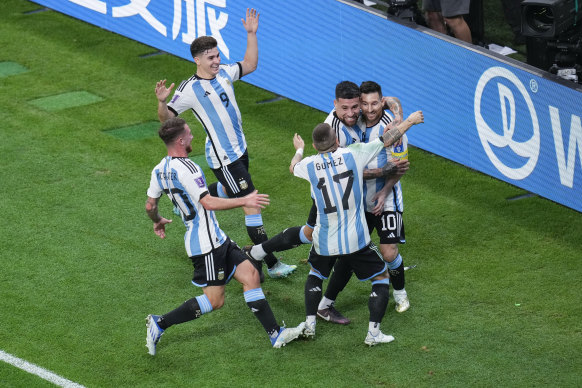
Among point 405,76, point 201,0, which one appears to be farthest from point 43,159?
point 405,76

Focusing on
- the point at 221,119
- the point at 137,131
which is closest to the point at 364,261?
the point at 221,119

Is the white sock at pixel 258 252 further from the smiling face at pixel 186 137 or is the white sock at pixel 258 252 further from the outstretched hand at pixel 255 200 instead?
the outstretched hand at pixel 255 200

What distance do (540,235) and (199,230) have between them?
3.93m

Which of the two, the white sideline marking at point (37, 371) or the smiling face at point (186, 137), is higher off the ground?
the smiling face at point (186, 137)

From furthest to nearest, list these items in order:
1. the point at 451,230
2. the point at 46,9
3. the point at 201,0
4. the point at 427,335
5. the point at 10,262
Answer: the point at 46,9
the point at 201,0
the point at 451,230
the point at 10,262
the point at 427,335

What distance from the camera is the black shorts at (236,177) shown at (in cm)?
916

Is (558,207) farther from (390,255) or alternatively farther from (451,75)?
(390,255)

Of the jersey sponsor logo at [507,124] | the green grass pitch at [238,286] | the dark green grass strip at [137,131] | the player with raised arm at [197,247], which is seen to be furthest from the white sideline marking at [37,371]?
the jersey sponsor logo at [507,124]

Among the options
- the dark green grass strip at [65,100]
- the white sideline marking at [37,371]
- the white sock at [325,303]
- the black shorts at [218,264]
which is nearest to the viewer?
the white sideline marking at [37,371]

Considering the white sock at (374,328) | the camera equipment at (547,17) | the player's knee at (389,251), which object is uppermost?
the camera equipment at (547,17)

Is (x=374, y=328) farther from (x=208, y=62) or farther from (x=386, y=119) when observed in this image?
(x=208, y=62)

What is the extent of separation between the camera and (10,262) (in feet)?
30.6

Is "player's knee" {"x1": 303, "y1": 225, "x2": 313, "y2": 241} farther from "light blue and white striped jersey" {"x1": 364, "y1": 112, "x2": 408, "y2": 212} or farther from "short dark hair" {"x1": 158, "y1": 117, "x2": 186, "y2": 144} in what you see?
"short dark hair" {"x1": 158, "y1": 117, "x2": 186, "y2": 144}

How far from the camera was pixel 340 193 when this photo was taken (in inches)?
297
